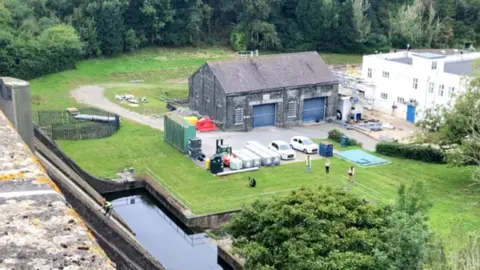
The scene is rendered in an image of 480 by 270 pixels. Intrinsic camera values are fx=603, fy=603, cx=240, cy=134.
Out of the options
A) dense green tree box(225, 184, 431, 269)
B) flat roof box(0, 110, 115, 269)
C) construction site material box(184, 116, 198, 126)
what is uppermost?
flat roof box(0, 110, 115, 269)

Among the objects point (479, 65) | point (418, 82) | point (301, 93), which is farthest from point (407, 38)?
point (479, 65)

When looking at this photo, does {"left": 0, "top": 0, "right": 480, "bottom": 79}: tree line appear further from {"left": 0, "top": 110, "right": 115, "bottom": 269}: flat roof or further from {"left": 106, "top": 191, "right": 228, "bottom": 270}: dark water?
{"left": 0, "top": 110, "right": 115, "bottom": 269}: flat roof

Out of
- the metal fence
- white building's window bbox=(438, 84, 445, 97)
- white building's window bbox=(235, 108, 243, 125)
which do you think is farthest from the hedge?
the metal fence

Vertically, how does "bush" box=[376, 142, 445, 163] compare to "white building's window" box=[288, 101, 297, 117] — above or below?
below

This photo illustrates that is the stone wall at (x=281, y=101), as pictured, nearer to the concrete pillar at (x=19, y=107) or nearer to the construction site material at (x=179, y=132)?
the construction site material at (x=179, y=132)

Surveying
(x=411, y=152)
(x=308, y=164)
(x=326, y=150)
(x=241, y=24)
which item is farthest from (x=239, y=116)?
(x=241, y=24)

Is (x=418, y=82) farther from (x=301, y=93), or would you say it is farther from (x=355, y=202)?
(x=355, y=202)
